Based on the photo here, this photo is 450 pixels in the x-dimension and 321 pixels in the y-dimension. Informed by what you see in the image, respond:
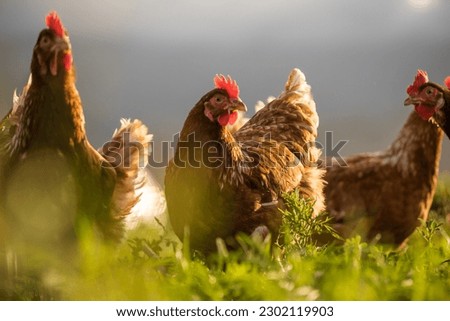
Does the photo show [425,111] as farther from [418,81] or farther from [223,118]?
[223,118]

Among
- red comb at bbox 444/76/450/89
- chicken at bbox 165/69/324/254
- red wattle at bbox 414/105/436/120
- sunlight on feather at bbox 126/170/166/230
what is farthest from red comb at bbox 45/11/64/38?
red comb at bbox 444/76/450/89

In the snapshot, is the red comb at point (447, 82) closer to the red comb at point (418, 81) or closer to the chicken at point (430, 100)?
the chicken at point (430, 100)

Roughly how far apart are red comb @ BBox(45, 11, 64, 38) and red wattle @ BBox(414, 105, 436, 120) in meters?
1.95

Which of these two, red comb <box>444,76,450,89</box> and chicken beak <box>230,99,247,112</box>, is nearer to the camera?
chicken beak <box>230,99,247,112</box>

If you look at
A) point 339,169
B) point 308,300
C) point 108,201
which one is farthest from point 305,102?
point 308,300

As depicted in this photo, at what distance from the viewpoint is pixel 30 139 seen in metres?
2.50

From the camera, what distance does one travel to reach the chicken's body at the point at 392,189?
328 centimetres

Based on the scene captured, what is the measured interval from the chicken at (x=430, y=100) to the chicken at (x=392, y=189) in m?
0.08

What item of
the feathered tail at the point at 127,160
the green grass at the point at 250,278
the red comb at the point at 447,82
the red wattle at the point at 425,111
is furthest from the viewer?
the red comb at the point at 447,82

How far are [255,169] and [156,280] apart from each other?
3.26ft

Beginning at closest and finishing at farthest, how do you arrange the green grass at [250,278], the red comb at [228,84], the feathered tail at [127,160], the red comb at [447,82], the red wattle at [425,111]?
the green grass at [250,278], the red comb at [228,84], the feathered tail at [127,160], the red wattle at [425,111], the red comb at [447,82]

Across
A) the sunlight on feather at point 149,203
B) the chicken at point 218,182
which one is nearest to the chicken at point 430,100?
the chicken at point 218,182

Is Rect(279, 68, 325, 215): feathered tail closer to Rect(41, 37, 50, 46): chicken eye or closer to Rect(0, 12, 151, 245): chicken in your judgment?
Rect(0, 12, 151, 245): chicken

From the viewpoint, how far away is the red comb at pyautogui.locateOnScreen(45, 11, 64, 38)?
246 cm
